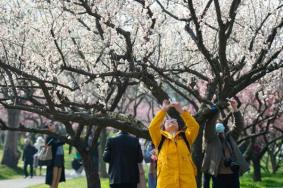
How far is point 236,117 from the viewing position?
977 centimetres

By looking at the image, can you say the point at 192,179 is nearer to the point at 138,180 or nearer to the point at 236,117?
the point at 138,180

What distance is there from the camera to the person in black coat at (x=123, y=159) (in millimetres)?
8883

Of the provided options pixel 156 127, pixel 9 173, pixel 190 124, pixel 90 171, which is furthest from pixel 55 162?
pixel 9 173

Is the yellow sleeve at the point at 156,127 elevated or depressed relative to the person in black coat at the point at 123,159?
elevated

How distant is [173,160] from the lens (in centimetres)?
743

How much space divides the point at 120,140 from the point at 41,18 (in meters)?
5.24

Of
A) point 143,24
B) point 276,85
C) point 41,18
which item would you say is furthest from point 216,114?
point 276,85

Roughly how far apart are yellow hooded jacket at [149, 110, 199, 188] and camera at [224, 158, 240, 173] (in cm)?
150

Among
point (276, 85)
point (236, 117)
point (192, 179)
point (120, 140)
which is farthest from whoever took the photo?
point (276, 85)

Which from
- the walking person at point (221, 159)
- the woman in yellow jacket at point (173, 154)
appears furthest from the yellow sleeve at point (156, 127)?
the walking person at point (221, 159)

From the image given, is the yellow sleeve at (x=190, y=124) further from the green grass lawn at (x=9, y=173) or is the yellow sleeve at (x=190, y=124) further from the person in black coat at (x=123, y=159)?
the green grass lawn at (x=9, y=173)

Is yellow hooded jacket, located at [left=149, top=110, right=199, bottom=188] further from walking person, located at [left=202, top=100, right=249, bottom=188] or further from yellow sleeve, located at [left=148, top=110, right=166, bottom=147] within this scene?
walking person, located at [left=202, top=100, right=249, bottom=188]

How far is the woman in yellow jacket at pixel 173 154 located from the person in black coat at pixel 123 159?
1299 millimetres

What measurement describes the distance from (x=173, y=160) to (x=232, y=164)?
5.84 feet
